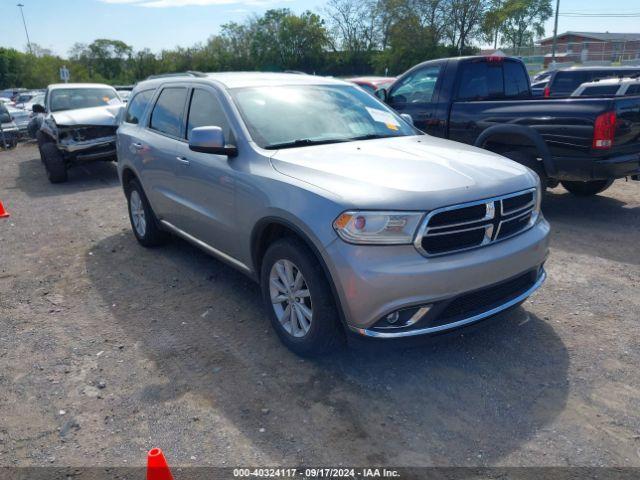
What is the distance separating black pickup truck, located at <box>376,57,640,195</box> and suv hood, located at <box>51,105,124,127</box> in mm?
5775

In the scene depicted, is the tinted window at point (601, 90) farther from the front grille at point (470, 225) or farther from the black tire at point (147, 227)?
the black tire at point (147, 227)

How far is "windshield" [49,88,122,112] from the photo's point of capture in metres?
11.8

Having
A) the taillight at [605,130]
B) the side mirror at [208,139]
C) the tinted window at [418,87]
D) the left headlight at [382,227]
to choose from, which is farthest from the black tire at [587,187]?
the side mirror at [208,139]

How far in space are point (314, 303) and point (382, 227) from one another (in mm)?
651

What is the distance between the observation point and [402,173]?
333cm

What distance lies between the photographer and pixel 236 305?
454cm

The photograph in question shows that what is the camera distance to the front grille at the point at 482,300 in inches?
123

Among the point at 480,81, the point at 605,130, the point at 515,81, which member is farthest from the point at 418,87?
the point at 605,130

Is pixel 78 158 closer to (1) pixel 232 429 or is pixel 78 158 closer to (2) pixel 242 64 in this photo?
(1) pixel 232 429

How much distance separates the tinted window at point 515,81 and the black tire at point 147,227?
17.0 feet

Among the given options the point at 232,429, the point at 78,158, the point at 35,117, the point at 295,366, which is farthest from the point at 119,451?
the point at 35,117

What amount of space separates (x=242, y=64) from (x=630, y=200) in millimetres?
61648

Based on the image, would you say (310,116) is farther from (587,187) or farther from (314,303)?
(587,187)


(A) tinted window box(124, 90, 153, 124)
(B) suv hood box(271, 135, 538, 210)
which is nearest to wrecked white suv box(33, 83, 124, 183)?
(A) tinted window box(124, 90, 153, 124)
